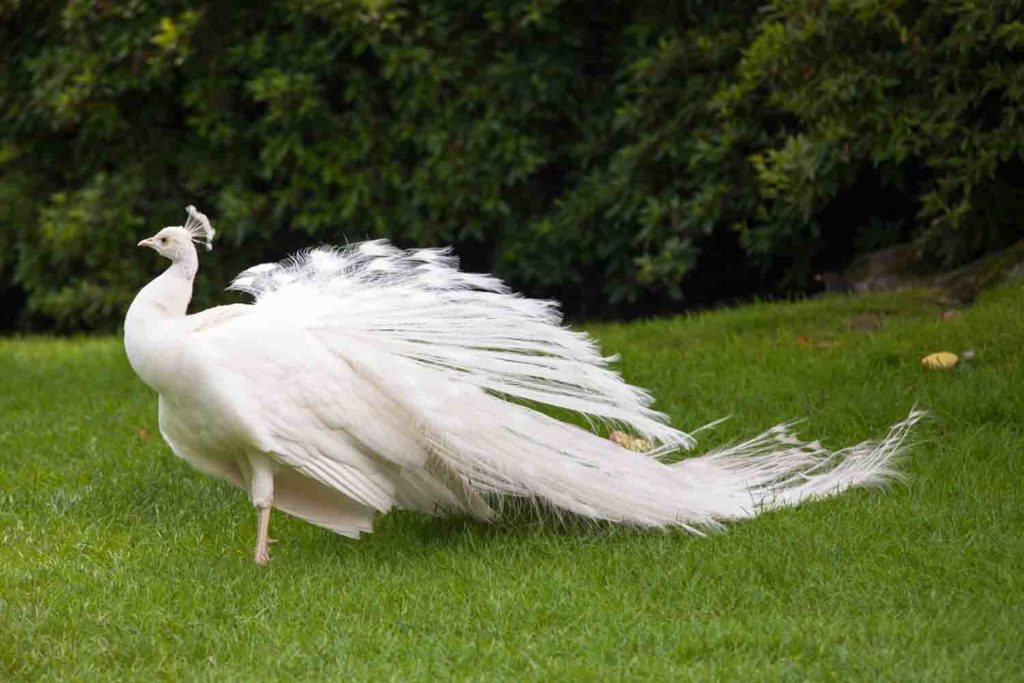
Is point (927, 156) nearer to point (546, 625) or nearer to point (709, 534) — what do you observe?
point (709, 534)

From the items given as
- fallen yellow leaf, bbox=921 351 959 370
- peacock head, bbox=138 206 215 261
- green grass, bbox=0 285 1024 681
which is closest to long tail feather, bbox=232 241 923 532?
green grass, bbox=0 285 1024 681

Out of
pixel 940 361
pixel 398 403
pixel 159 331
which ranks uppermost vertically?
pixel 159 331

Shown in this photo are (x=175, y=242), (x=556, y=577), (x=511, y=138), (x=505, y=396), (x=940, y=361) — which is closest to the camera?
(x=556, y=577)

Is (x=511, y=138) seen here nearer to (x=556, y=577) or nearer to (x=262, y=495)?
(x=262, y=495)

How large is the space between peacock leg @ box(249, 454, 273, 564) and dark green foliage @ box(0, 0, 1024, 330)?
13.6 feet

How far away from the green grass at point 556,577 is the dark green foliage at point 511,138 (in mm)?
1769

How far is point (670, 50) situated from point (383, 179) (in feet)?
7.02

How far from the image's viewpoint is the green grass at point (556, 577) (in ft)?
12.5

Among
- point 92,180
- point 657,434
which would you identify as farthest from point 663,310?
point 657,434

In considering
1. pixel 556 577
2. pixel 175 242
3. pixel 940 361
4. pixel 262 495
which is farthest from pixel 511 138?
pixel 556 577

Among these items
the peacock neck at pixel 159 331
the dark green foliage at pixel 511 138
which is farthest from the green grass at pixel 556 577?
the dark green foliage at pixel 511 138

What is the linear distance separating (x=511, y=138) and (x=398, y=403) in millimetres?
5216

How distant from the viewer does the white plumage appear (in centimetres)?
454

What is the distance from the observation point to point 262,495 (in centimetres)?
467
